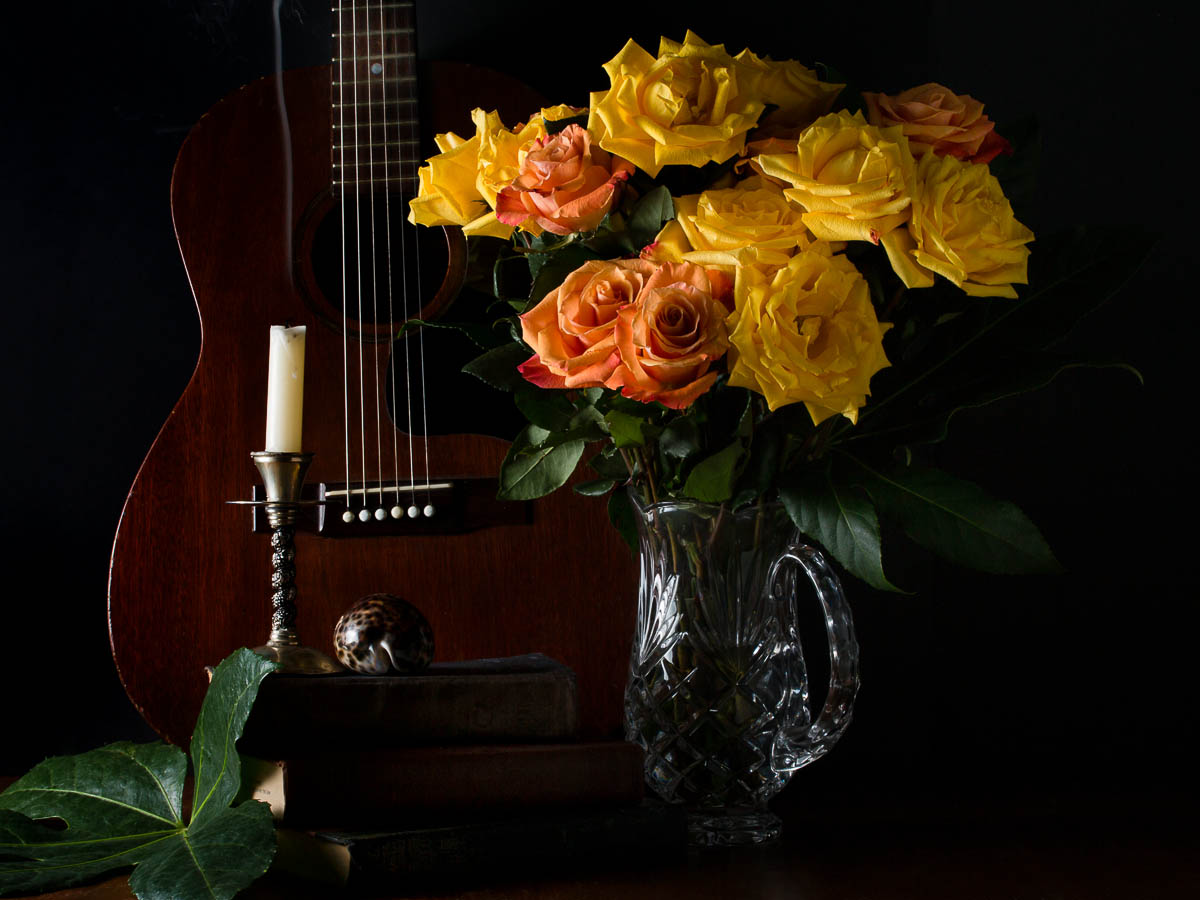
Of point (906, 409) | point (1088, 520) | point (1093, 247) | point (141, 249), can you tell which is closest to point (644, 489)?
point (906, 409)

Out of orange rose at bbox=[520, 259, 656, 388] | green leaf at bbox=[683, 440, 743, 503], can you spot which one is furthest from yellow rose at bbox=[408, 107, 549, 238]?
green leaf at bbox=[683, 440, 743, 503]

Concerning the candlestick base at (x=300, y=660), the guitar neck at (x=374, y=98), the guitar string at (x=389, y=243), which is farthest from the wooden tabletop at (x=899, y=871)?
the guitar neck at (x=374, y=98)

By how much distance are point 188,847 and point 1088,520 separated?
3.06 feet

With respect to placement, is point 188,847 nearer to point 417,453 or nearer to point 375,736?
point 375,736

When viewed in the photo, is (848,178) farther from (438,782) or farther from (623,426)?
(438,782)

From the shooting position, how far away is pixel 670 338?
24.5 inches

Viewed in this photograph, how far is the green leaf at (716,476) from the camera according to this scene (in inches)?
28.0

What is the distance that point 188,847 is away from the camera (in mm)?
610

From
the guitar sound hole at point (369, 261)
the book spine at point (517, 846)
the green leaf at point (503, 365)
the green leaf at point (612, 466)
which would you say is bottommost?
the book spine at point (517, 846)

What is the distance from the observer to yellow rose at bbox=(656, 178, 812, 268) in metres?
0.65

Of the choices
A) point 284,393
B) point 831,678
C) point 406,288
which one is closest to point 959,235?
point 831,678

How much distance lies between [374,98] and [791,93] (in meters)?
0.56

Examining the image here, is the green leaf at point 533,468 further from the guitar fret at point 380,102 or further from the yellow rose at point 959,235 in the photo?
the guitar fret at point 380,102

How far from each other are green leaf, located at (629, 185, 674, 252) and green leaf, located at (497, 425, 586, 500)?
0.51 feet
